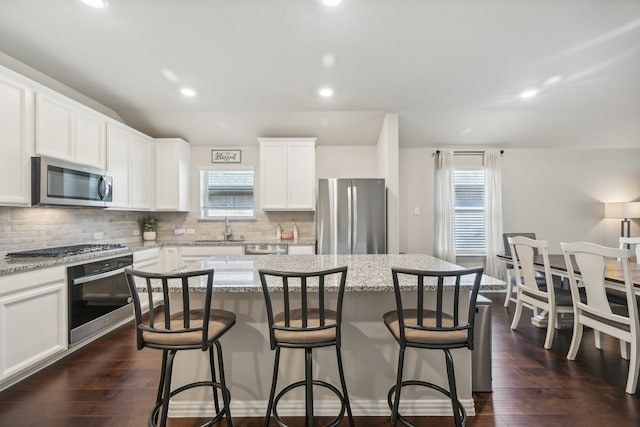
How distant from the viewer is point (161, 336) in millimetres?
1418

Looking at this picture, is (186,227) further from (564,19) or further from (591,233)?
(591,233)

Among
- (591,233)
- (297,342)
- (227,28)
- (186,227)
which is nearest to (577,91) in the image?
(591,233)

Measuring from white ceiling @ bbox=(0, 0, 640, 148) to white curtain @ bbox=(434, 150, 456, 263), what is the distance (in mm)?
470

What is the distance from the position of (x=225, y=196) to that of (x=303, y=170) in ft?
4.76

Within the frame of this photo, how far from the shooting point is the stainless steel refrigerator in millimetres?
3803

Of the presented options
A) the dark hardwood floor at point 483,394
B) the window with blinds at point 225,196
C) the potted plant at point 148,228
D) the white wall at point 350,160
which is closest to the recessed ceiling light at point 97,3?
the window with blinds at point 225,196

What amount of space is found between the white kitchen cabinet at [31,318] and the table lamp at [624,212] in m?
7.26

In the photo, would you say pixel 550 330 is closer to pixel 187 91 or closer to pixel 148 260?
pixel 148 260

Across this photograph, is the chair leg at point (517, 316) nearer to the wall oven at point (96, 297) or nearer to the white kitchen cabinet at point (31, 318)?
the wall oven at point (96, 297)

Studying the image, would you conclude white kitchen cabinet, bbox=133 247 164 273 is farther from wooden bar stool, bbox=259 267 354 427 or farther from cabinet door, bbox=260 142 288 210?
wooden bar stool, bbox=259 267 354 427

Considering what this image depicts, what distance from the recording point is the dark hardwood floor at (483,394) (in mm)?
1786

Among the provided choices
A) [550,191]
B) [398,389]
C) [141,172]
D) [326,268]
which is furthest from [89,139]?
[550,191]

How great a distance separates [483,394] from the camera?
204 centimetres

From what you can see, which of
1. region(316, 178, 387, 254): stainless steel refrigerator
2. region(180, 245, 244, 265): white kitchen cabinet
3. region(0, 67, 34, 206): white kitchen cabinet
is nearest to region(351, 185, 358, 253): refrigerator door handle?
region(316, 178, 387, 254): stainless steel refrigerator
